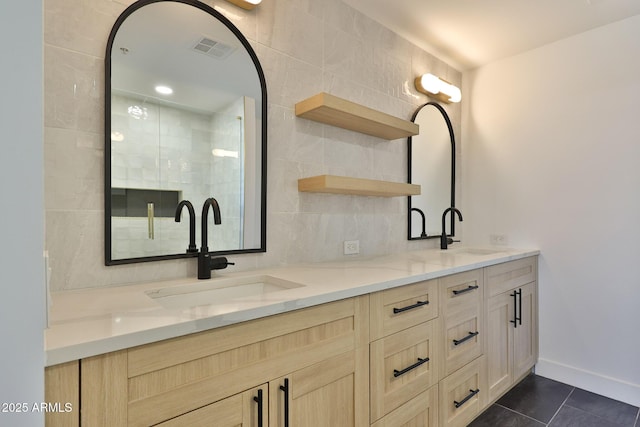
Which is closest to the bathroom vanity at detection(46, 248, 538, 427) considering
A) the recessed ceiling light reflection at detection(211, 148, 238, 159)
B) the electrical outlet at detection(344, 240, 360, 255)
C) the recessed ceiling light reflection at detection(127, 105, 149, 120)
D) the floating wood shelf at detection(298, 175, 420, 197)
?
the electrical outlet at detection(344, 240, 360, 255)

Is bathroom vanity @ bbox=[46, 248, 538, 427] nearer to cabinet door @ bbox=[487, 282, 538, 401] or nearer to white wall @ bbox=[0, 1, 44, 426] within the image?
cabinet door @ bbox=[487, 282, 538, 401]

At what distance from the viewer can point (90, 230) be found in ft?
3.94

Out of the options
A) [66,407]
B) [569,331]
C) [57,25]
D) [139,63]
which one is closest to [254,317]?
[66,407]

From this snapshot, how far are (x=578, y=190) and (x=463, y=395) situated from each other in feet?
5.34

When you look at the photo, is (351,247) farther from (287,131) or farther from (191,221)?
(191,221)

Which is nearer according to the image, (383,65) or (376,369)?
(376,369)

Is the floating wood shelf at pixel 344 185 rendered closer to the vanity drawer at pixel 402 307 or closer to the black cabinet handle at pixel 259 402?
the vanity drawer at pixel 402 307

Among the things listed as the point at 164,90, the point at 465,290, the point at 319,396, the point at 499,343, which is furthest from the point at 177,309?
the point at 499,343

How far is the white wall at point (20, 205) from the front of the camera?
48 centimetres

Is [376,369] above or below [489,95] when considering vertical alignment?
below

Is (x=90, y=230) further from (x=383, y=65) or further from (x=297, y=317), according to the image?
(x=383, y=65)

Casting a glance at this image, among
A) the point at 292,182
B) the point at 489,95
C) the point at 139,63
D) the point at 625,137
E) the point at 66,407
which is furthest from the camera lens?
the point at 489,95

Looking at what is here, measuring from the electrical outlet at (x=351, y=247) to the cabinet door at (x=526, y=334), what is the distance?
116cm

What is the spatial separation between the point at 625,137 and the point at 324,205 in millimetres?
1994
